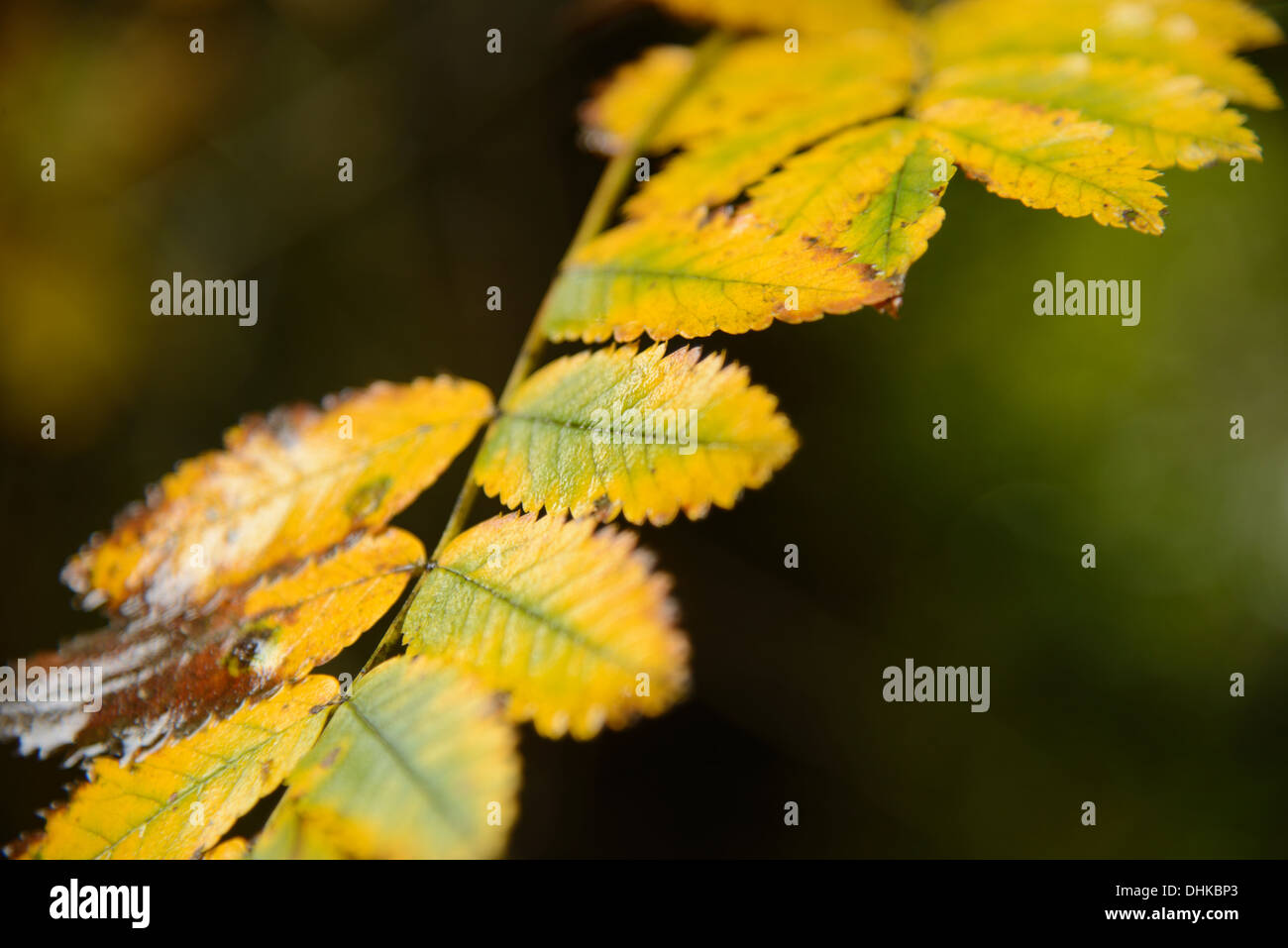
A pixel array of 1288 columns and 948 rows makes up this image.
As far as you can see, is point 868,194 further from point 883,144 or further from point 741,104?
point 741,104

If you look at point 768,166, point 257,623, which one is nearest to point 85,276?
point 257,623

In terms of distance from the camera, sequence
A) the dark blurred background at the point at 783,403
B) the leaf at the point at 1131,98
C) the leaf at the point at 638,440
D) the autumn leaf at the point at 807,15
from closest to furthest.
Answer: the leaf at the point at 638,440 → the leaf at the point at 1131,98 → the autumn leaf at the point at 807,15 → the dark blurred background at the point at 783,403

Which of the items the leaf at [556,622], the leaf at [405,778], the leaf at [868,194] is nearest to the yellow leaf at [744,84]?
the leaf at [868,194]

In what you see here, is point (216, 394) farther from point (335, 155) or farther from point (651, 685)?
point (651, 685)

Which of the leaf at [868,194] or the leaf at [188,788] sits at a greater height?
the leaf at [868,194]

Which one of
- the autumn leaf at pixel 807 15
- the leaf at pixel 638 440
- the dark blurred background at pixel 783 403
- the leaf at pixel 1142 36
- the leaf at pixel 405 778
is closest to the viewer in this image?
the leaf at pixel 405 778

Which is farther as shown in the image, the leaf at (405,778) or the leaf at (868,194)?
the leaf at (868,194)

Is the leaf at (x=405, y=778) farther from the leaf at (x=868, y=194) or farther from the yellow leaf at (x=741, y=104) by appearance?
the yellow leaf at (x=741, y=104)
